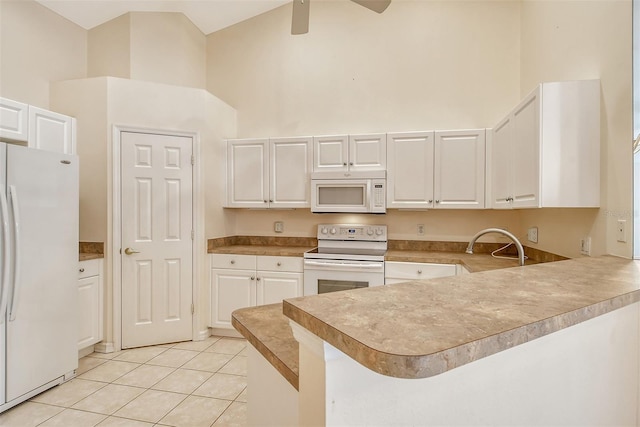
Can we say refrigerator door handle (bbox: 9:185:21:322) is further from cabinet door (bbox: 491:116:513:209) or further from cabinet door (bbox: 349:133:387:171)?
cabinet door (bbox: 491:116:513:209)

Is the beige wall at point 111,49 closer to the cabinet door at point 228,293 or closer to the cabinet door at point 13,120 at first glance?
the cabinet door at point 13,120

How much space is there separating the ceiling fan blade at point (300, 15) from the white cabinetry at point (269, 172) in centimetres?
135

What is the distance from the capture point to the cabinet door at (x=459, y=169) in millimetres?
3088

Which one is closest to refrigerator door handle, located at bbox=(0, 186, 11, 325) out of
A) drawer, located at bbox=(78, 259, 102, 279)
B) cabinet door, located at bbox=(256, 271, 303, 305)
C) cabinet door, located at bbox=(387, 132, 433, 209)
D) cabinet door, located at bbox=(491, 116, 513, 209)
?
drawer, located at bbox=(78, 259, 102, 279)

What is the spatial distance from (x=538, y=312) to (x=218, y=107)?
357 cm

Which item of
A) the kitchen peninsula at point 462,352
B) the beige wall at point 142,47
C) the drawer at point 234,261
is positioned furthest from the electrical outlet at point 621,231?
the beige wall at point 142,47

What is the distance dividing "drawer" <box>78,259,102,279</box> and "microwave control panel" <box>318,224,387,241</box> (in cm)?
209

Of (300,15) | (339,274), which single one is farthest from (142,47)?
(339,274)

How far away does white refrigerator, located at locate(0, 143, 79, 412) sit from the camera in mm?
2113

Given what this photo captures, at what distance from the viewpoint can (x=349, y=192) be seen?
3355 mm

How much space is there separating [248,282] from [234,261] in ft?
0.85

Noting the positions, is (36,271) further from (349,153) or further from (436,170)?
(436,170)

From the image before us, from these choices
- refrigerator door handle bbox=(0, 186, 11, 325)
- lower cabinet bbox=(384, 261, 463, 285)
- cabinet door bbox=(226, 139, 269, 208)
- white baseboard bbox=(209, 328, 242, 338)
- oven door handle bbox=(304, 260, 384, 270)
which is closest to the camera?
refrigerator door handle bbox=(0, 186, 11, 325)

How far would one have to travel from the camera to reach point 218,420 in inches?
81.5
